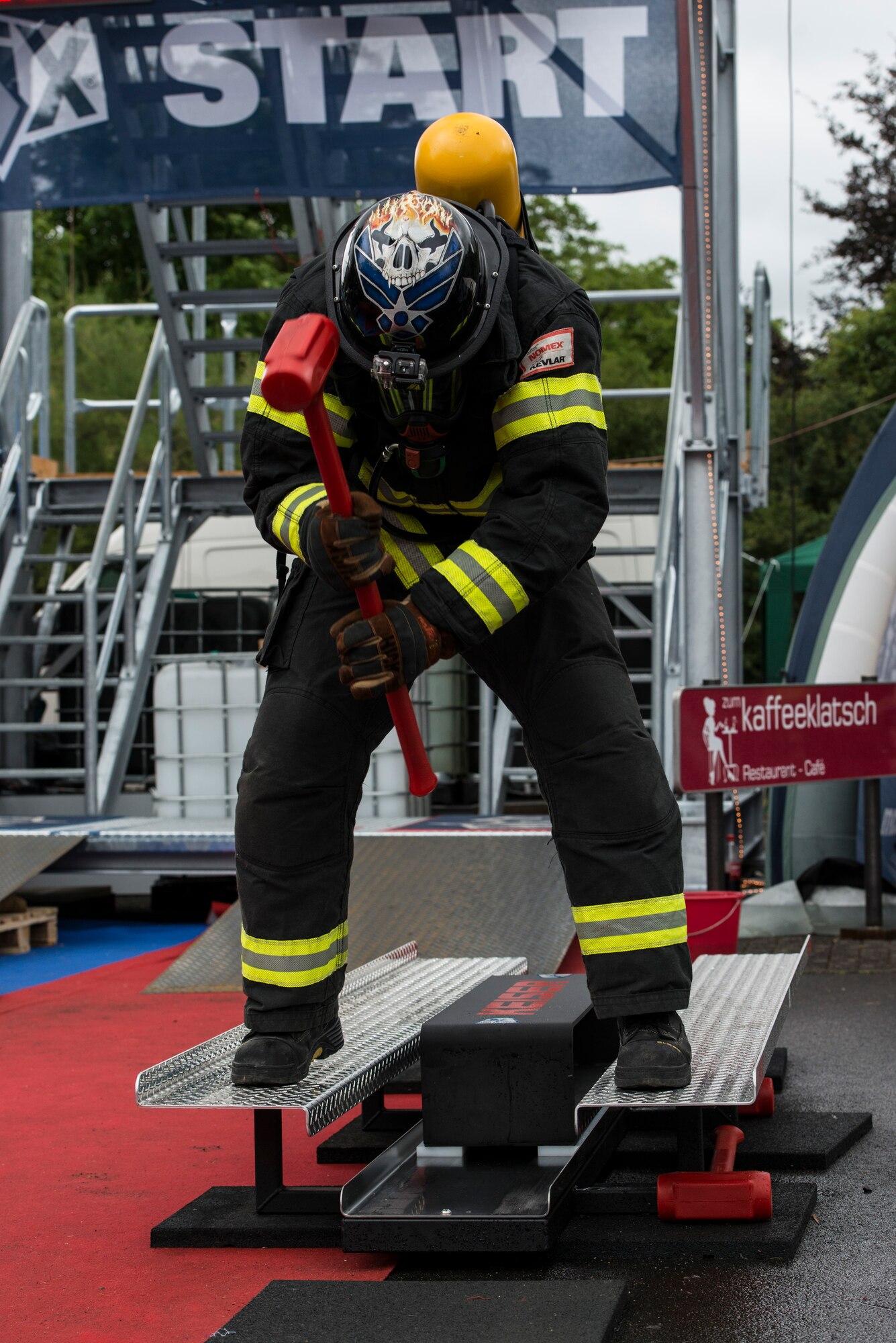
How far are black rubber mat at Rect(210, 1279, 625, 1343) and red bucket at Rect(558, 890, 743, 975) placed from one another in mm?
3152

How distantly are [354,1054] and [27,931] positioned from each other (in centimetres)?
450

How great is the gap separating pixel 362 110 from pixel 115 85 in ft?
4.43

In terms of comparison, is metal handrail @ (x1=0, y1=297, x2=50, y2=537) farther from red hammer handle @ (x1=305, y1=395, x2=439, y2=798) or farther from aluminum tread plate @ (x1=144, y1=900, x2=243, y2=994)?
red hammer handle @ (x1=305, y1=395, x2=439, y2=798)

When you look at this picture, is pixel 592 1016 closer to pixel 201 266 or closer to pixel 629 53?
pixel 629 53

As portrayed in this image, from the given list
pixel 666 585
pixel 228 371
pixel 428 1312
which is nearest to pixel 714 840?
pixel 666 585

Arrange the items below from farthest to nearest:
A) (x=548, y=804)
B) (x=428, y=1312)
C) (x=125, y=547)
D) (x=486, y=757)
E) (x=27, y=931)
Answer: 1. (x=125, y=547)
2. (x=486, y=757)
3. (x=27, y=931)
4. (x=548, y=804)
5. (x=428, y=1312)

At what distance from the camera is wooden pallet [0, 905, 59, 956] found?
7238 mm

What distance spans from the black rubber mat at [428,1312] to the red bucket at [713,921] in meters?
3.15

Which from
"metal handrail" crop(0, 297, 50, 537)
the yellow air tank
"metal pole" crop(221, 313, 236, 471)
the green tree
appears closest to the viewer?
the yellow air tank

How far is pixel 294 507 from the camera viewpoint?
300cm

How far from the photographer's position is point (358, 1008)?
3807mm

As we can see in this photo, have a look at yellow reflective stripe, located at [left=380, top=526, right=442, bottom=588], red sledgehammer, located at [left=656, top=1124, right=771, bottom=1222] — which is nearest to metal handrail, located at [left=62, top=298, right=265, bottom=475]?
yellow reflective stripe, located at [left=380, top=526, right=442, bottom=588]

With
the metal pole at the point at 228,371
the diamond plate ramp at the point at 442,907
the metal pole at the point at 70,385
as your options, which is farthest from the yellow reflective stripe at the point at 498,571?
the metal pole at the point at 70,385

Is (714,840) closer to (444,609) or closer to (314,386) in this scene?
(444,609)
